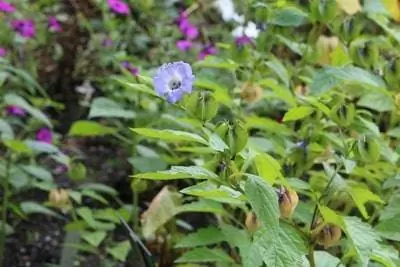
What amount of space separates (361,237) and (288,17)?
0.42m

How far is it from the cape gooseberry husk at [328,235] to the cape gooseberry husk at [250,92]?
1.16ft

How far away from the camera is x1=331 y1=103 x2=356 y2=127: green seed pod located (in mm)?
1014

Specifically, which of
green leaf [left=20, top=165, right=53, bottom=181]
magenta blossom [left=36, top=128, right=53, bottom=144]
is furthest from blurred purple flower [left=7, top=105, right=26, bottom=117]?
green leaf [left=20, top=165, right=53, bottom=181]

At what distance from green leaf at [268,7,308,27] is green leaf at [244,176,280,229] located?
428mm

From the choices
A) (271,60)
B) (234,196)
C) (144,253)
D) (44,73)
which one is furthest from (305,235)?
(44,73)

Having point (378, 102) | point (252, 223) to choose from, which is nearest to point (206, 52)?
point (378, 102)

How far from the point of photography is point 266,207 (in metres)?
0.75

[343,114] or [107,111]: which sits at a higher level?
[343,114]

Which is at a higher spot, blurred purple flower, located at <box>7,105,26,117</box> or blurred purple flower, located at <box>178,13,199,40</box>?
blurred purple flower, located at <box>178,13,199,40</box>

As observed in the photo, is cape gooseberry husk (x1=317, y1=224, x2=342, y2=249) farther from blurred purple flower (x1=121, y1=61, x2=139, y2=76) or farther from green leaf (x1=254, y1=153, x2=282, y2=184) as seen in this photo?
blurred purple flower (x1=121, y1=61, x2=139, y2=76)

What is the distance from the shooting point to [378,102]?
1047mm

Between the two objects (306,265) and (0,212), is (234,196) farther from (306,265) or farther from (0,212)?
(0,212)

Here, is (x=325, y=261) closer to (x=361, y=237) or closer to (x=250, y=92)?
(x=361, y=237)

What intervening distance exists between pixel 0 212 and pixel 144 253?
21.9 inches
